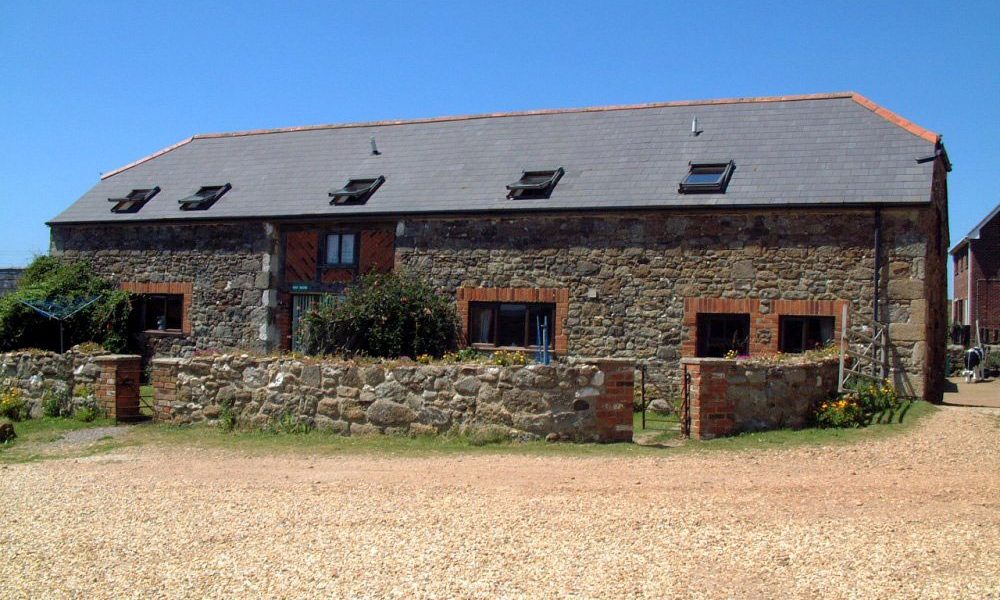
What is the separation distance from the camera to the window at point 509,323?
1677 cm

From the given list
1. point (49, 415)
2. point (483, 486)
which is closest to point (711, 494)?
point (483, 486)

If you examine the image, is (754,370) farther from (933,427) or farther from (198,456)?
(198,456)

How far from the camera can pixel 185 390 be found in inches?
467

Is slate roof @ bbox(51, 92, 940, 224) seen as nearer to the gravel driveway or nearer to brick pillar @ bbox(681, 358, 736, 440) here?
brick pillar @ bbox(681, 358, 736, 440)

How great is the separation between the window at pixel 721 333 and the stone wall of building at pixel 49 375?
33.0 ft

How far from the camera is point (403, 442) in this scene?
33.7 feet

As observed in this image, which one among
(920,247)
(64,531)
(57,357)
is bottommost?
(64,531)

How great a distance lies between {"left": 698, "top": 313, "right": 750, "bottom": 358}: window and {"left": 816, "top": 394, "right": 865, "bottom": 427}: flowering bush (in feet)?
12.3

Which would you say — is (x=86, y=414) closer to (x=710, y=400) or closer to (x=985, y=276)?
(x=710, y=400)

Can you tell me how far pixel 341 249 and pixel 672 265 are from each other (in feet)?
23.7

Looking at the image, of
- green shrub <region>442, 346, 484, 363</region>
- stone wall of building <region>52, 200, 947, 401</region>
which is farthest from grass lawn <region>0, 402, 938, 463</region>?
green shrub <region>442, 346, 484, 363</region>

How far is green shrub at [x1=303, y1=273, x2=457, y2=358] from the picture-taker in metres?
16.7

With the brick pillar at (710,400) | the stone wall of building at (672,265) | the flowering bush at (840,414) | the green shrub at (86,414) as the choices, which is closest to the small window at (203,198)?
the stone wall of building at (672,265)

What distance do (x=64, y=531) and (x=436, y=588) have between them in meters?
3.41
